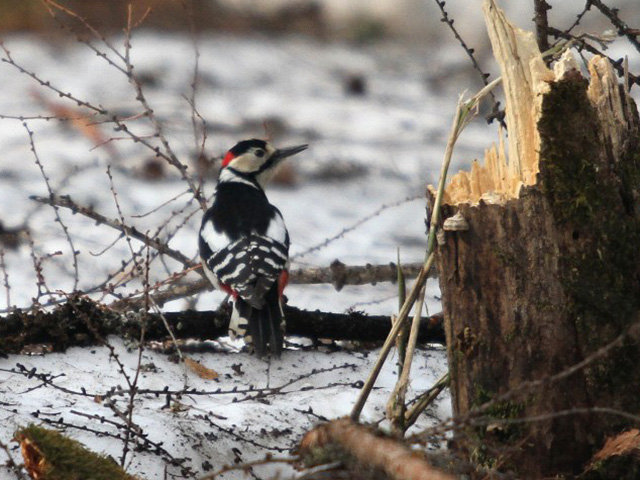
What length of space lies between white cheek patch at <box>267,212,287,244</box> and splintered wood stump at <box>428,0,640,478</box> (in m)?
2.64

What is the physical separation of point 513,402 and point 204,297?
174 inches

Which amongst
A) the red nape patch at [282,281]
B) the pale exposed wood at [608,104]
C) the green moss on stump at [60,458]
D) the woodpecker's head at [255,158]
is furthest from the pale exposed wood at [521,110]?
the woodpecker's head at [255,158]

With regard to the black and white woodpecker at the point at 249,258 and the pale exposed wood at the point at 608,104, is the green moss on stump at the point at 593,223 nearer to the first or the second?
the pale exposed wood at the point at 608,104

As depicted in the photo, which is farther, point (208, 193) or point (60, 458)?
point (208, 193)

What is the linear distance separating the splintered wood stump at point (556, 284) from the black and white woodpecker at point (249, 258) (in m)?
1.78

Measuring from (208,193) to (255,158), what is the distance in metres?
1.84

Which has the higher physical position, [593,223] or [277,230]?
[277,230]

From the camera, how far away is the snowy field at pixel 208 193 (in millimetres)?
4152

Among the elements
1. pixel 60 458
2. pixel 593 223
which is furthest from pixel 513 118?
pixel 60 458

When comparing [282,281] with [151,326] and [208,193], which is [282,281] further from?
[208,193]

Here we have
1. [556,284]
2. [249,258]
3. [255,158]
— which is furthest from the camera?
[255,158]

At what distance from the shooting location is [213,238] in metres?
6.20

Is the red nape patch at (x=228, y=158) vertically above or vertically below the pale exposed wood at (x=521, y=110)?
above

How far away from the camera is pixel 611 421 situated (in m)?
3.43
